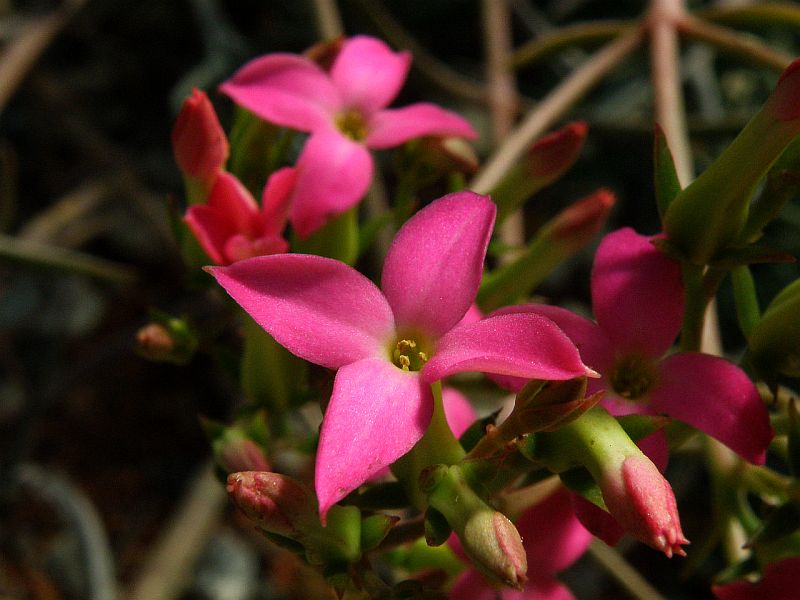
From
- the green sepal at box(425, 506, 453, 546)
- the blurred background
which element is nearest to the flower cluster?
the green sepal at box(425, 506, 453, 546)

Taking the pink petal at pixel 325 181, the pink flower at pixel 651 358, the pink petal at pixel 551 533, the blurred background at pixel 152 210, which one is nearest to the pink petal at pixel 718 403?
the pink flower at pixel 651 358

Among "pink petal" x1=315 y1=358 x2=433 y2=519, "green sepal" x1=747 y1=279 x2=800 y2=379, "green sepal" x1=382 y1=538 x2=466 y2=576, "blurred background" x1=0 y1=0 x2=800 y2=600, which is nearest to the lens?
"pink petal" x1=315 y1=358 x2=433 y2=519

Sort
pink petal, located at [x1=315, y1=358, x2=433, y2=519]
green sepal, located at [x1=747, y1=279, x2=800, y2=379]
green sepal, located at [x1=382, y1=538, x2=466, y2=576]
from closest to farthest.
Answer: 1. pink petal, located at [x1=315, y1=358, x2=433, y2=519]
2. green sepal, located at [x1=747, y1=279, x2=800, y2=379]
3. green sepal, located at [x1=382, y1=538, x2=466, y2=576]

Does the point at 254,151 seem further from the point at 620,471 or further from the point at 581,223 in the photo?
the point at 620,471

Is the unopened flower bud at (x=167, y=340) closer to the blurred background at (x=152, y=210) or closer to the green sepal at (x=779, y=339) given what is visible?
the green sepal at (x=779, y=339)

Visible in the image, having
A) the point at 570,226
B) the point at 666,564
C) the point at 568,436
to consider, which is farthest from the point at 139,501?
the point at 568,436

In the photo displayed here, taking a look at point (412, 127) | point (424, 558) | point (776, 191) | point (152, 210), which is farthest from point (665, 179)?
point (152, 210)

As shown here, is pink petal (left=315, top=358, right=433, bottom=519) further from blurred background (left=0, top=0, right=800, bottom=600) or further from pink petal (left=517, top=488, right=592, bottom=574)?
blurred background (left=0, top=0, right=800, bottom=600)
